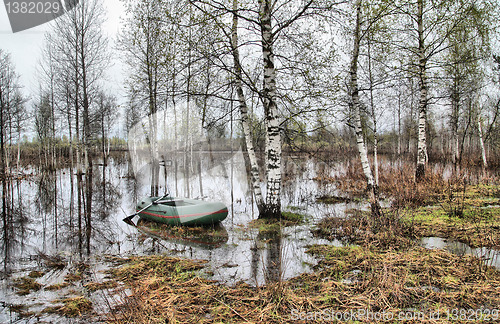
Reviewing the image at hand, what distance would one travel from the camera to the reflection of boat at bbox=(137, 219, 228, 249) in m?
6.52

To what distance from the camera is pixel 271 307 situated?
2.99m

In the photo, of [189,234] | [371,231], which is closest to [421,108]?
[371,231]

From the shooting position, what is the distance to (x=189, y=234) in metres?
7.21

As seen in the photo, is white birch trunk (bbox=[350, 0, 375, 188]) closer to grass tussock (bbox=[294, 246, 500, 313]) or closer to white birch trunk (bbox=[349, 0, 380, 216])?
white birch trunk (bbox=[349, 0, 380, 216])

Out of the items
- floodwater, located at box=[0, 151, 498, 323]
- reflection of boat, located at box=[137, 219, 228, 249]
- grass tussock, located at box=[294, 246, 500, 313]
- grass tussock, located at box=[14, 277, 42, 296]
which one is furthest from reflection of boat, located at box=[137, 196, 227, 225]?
grass tussock, located at box=[294, 246, 500, 313]

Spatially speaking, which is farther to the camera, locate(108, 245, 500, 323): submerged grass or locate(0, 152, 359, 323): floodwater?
locate(0, 152, 359, 323): floodwater

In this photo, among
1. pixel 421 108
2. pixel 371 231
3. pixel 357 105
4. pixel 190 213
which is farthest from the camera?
pixel 421 108

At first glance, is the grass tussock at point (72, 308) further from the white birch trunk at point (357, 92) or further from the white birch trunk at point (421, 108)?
the white birch trunk at point (421, 108)

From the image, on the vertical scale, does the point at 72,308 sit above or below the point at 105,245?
above

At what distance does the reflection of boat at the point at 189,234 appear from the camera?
6.52 metres

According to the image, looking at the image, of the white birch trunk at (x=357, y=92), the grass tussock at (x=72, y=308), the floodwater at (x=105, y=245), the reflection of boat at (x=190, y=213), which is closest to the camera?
the grass tussock at (x=72, y=308)

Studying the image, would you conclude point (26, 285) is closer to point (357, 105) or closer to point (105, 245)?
point (105, 245)

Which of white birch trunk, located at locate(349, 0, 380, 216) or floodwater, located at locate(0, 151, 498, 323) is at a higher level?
white birch trunk, located at locate(349, 0, 380, 216)

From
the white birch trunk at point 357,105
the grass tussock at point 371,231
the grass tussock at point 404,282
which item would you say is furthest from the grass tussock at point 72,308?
the white birch trunk at point 357,105
